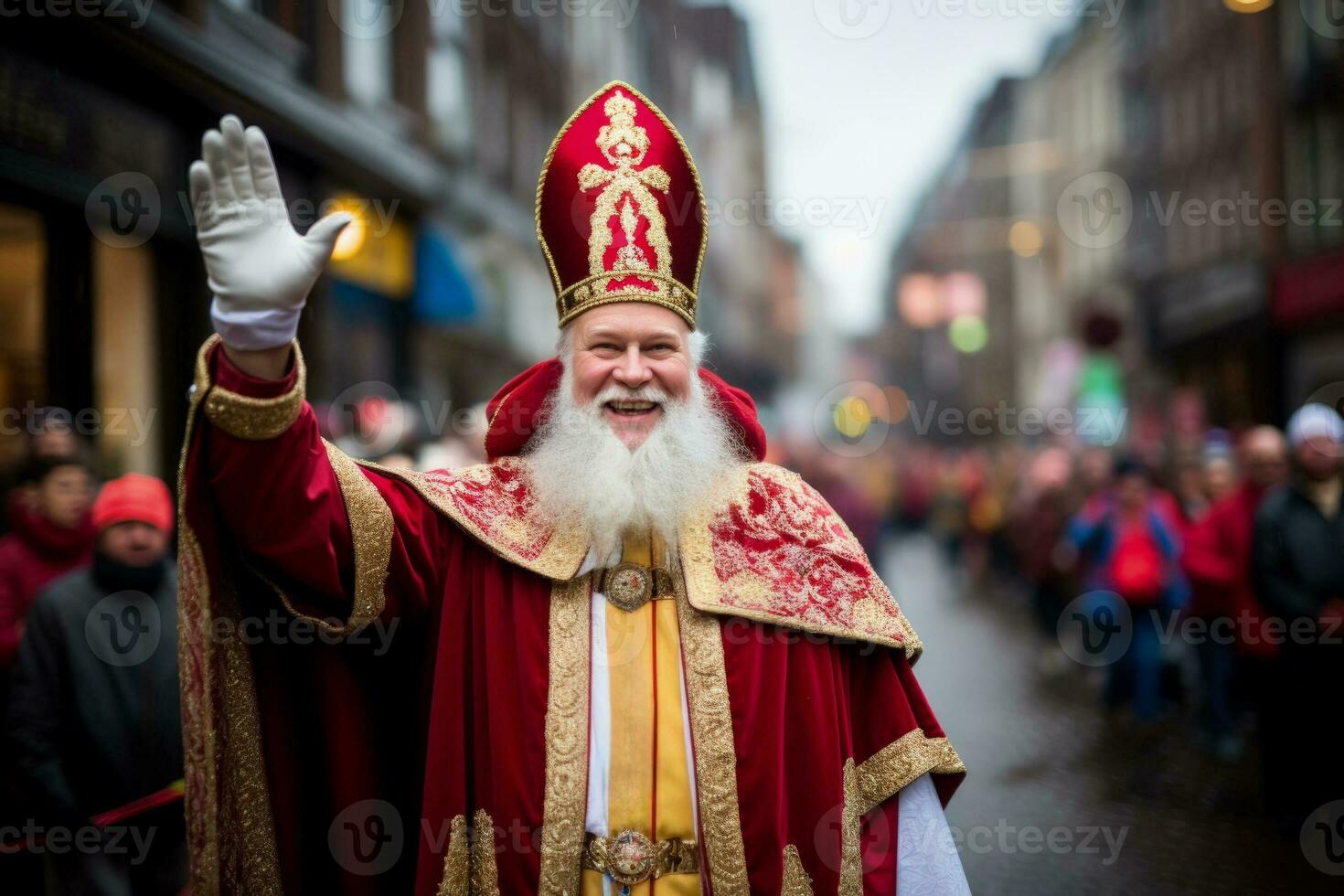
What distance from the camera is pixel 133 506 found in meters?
4.54

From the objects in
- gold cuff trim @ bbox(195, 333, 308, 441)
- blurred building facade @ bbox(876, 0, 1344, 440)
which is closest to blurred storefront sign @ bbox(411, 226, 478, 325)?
blurred building facade @ bbox(876, 0, 1344, 440)

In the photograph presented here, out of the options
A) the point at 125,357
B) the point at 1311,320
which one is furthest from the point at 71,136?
the point at 1311,320

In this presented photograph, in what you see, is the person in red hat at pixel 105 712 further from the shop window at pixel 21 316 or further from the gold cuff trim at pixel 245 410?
the shop window at pixel 21 316

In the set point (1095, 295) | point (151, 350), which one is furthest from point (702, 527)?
point (1095, 295)

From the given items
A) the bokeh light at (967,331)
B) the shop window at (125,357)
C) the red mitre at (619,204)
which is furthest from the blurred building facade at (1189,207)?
the red mitre at (619,204)

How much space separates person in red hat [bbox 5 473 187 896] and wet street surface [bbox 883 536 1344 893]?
12.1ft

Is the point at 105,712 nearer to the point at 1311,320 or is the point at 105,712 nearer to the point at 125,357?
the point at 125,357

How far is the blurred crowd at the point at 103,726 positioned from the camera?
4207mm

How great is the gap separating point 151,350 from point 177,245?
0.88 m

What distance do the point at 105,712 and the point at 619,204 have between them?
2.78 m

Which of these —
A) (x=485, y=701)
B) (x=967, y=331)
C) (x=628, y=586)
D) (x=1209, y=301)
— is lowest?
(x=485, y=701)

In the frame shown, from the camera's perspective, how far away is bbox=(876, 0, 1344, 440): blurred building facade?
17703mm

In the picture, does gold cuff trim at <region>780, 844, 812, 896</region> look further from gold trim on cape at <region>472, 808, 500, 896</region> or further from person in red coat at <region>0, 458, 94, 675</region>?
person in red coat at <region>0, 458, 94, 675</region>

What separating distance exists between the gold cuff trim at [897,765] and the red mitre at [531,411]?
2.88ft
